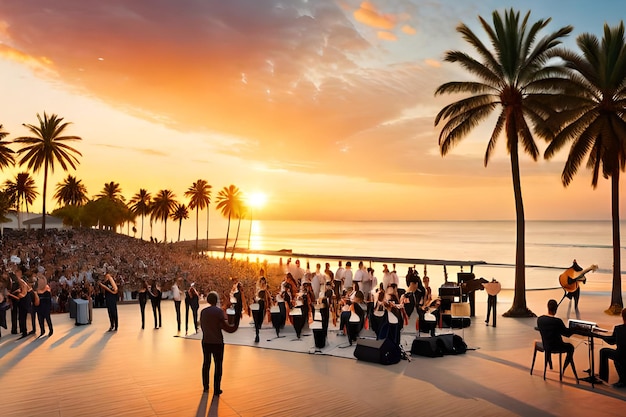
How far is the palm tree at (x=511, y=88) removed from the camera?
20.1m

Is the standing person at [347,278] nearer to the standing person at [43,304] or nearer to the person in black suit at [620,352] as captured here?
the standing person at [43,304]

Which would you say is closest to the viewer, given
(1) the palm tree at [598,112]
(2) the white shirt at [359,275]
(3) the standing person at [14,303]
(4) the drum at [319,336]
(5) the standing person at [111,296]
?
(4) the drum at [319,336]

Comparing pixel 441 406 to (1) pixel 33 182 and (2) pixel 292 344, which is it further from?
(1) pixel 33 182

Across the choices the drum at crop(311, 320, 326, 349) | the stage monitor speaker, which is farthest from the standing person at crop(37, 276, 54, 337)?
the stage monitor speaker

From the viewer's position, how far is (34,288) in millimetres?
16047

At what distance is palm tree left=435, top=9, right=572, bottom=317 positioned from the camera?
20.1 metres

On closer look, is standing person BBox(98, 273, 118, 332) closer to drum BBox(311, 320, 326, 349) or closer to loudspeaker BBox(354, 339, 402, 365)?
drum BBox(311, 320, 326, 349)

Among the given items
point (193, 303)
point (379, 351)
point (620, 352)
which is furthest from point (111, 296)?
point (620, 352)

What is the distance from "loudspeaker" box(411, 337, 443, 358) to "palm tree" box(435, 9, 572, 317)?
8143mm

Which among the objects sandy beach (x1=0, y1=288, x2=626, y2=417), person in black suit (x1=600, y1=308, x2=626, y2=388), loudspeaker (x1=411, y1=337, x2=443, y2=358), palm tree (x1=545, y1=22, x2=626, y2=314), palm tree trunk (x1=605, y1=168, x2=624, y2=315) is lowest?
sandy beach (x1=0, y1=288, x2=626, y2=417)

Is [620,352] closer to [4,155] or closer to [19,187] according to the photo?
[4,155]

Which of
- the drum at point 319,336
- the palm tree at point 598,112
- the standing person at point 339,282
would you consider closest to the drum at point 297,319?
the drum at point 319,336

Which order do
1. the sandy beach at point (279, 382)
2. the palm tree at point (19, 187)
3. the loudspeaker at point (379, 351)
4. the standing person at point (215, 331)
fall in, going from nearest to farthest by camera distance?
1. the sandy beach at point (279, 382)
2. the standing person at point (215, 331)
3. the loudspeaker at point (379, 351)
4. the palm tree at point (19, 187)

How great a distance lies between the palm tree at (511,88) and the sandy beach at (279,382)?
770 centimetres
